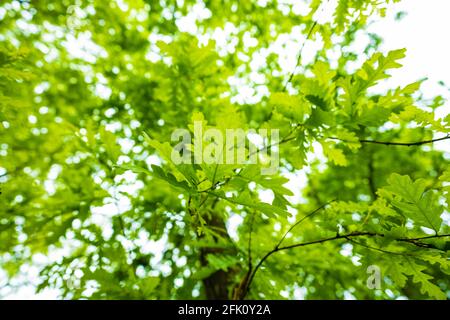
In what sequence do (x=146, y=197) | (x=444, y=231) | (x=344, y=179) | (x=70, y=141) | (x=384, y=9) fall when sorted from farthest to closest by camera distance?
1. (x=344, y=179)
2. (x=70, y=141)
3. (x=146, y=197)
4. (x=384, y=9)
5. (x=444, y=231)

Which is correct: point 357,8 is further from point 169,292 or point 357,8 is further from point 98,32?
point 98,32

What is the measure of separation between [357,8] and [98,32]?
2.78m

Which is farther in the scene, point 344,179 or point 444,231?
point 344,179

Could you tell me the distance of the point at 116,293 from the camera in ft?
6.02

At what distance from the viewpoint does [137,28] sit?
3.83m

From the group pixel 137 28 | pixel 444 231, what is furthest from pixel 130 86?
pixel 444 231

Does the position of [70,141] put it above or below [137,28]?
below

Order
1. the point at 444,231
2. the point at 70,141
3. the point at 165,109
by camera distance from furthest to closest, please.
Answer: the point at 70,141 < the point at 165,109 < the point at 444,231

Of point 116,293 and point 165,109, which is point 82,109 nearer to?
point 165,109

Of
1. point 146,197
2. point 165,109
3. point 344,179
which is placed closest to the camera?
point 146,197

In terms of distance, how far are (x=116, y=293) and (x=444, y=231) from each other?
1.64 m
